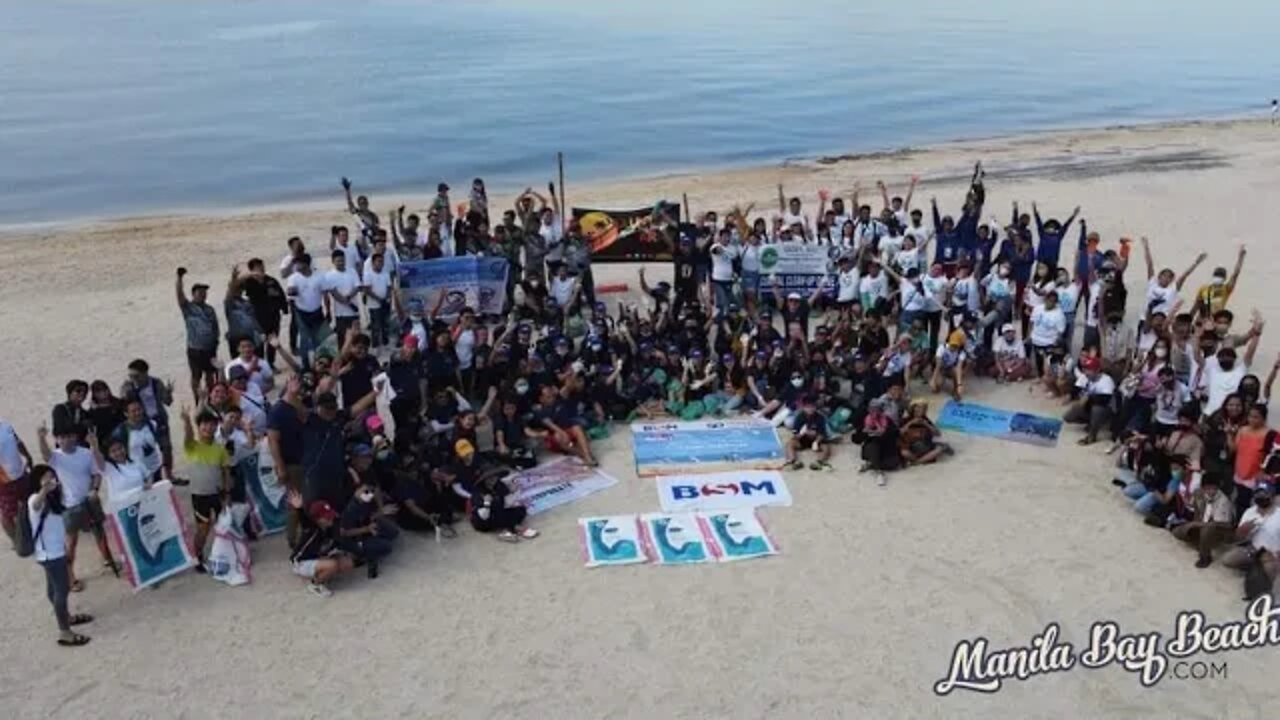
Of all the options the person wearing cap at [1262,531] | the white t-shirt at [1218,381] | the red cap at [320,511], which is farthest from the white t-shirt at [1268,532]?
the red cap at [320,511]

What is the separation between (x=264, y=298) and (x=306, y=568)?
5.72 metres

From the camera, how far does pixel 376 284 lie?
1622cm

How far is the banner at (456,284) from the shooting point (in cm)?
1692

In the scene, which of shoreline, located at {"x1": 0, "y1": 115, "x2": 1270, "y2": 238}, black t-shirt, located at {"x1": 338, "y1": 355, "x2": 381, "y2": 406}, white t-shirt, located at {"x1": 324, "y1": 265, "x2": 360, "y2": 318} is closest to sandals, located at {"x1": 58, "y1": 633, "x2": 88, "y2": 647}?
black t-shirt, located at {"x1": 338, "y1": 355, "x2": 381, "y2": 406}

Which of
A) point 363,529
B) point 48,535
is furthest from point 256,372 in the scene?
point 48,535

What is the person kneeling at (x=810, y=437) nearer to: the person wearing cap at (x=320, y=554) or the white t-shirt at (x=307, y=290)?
the person wearing cap at (x=320, y=554)

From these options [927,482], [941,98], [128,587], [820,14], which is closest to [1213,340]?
[927,482]

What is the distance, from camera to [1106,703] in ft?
30.7

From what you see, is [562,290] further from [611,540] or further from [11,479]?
[11,479]

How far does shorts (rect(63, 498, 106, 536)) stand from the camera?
1087cm

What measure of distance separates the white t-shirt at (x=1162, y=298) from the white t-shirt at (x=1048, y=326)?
129 centimetres

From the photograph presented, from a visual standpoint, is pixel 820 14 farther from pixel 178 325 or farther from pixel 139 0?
pixel 178 325

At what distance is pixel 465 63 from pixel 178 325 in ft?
211

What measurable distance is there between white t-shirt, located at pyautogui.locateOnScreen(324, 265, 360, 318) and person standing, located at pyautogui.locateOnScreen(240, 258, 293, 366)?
0.58m
